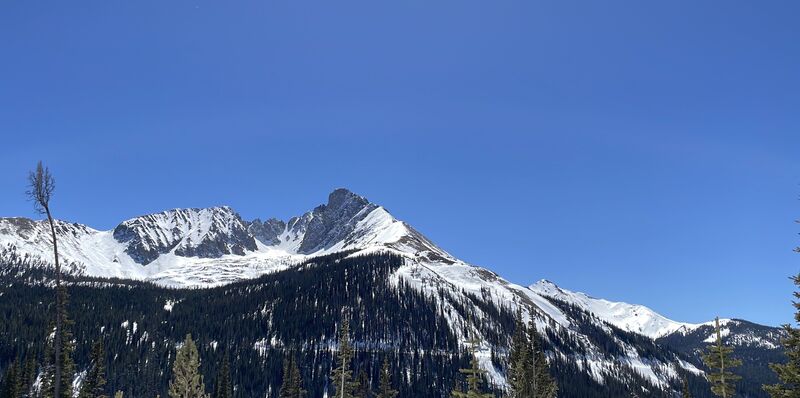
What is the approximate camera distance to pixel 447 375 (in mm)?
199000

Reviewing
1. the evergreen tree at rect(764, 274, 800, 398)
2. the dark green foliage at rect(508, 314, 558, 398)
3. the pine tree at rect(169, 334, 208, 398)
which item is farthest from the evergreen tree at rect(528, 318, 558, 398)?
the pine tree at rect(169, 334, 208, 398)

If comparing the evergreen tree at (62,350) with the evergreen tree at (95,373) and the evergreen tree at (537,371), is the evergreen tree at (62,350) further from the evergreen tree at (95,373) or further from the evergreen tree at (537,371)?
the evergreen tree at (537,371)

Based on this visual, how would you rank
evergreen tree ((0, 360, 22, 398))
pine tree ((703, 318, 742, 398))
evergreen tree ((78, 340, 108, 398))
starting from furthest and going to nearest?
evergreen tree ((0, 360, 22, 398)), evergreen tree ((78, 340, 108, 398)), pine tree ((703, 318, 742, 398))

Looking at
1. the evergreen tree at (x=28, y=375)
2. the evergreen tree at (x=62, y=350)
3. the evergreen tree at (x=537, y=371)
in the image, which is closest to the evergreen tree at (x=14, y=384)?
the evergreen tree at (x=28, y=375)

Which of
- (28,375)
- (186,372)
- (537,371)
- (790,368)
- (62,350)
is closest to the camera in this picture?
(790,368)

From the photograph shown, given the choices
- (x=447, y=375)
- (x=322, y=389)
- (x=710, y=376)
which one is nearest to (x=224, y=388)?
(x=710, y=376)

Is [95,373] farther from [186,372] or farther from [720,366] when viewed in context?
[720,366]

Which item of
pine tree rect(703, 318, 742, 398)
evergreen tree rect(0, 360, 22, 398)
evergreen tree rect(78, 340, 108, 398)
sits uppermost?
pine tree rect(703, 318, 742, 398)

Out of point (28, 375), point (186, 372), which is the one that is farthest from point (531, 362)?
point (28, 375)

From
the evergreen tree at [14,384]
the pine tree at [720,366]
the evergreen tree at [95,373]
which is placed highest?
the pine tree at [720,366]

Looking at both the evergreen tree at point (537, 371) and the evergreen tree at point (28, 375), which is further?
the evergreen tree at point (28, 375)

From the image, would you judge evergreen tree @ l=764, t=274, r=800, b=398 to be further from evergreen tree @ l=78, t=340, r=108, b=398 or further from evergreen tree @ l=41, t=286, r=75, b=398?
evergreen tree @ l=78, t=340, r=108, b=398

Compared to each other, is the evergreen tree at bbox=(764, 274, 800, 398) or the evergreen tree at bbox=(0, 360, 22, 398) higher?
the evergreen tree at bbox=(764, 274, 800, 398)

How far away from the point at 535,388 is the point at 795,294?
22.4m
